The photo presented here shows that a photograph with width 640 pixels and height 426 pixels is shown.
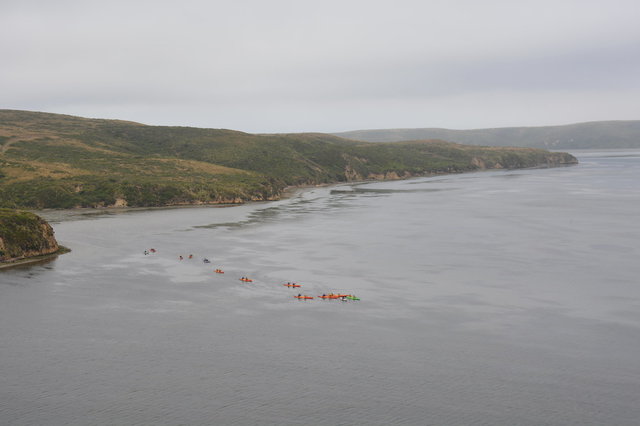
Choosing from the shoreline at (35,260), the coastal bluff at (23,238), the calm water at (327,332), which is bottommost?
the calm water at (327,332)

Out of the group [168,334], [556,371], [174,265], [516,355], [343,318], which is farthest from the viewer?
[174,265]

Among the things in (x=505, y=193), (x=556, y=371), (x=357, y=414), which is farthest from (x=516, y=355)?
(x=505, y=193)

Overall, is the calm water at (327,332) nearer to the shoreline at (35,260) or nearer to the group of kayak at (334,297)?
the group of kayak at (334,297)

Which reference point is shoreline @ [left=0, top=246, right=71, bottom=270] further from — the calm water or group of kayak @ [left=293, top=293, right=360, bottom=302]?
group of kayak @ [left=293, top=293, right=360, bottom=302]

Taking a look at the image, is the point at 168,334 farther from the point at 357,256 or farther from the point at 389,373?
the point at 357,256

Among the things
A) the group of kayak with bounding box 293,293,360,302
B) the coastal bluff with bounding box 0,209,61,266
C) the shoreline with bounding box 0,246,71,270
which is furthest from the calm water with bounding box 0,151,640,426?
the coastal bluff with bounding box 0,209,61,266

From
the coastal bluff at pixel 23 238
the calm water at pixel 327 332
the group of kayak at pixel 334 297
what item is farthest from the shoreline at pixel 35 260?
the group of kayak at pixel 334 297
